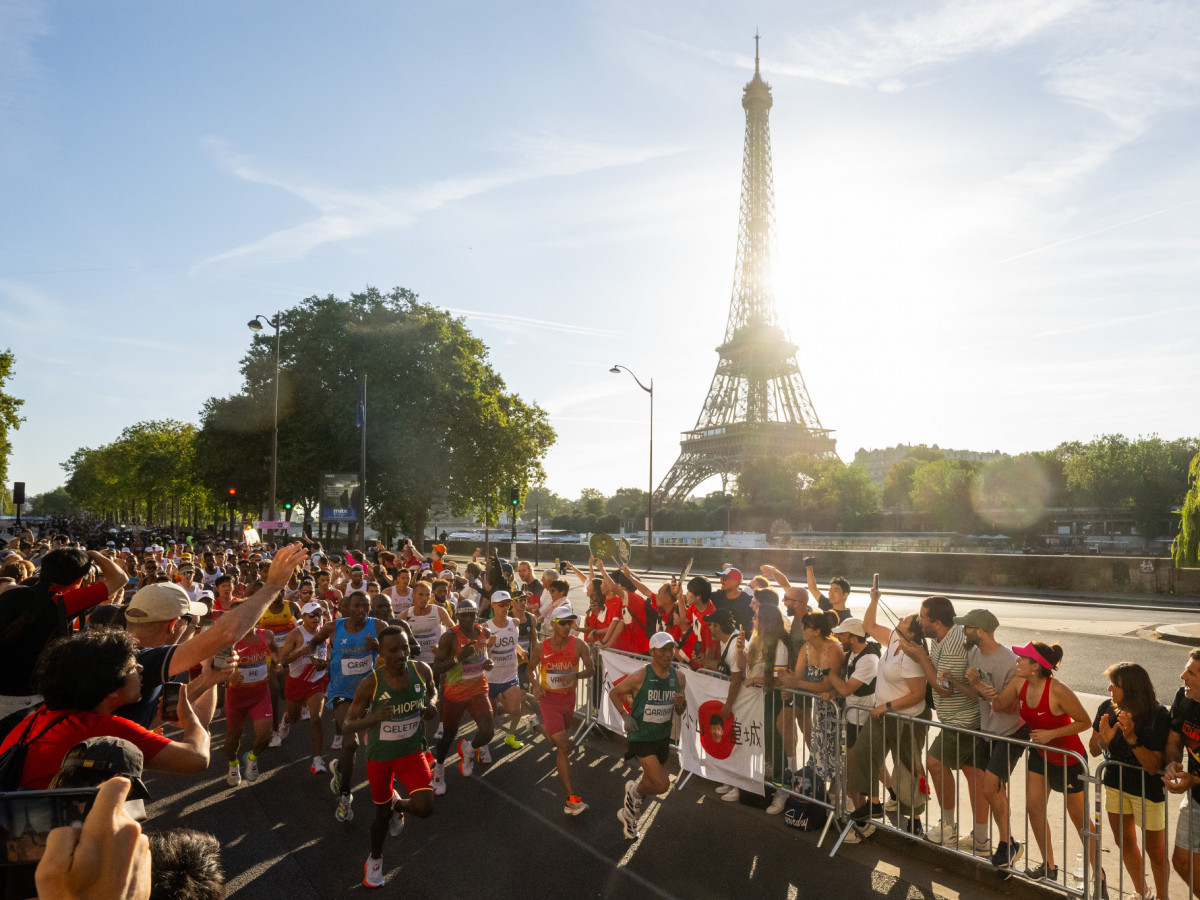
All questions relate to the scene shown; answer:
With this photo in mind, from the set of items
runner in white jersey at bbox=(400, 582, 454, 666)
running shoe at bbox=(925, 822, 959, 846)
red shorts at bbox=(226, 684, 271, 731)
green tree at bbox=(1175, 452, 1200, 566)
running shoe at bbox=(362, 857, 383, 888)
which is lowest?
running shoe at bbox=(362, 857, 383, 888)

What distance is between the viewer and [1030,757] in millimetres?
5629

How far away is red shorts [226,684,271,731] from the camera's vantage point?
8.09 m

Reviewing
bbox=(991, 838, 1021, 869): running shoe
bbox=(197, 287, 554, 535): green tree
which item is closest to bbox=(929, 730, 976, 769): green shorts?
bbox=(991, 838, 1021, 869): running shoe

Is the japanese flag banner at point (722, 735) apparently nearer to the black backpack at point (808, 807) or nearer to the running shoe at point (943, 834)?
the black backpack at point (808, 807)

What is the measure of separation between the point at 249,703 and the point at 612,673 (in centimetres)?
385

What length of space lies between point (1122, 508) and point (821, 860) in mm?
82536

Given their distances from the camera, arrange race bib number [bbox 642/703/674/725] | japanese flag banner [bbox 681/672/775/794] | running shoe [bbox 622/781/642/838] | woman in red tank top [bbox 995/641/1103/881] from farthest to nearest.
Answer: japanese flag banner [bbox 681/672/775/794], race bib number [bbox 642/703/674/725], running shoe [bbox 622/781/642/838], woman in red tank top [bbox 995/641/1103/881]

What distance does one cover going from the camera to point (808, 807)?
6867 mm

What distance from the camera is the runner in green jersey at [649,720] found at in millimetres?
6504

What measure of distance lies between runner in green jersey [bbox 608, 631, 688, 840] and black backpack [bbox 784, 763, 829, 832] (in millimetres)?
1151

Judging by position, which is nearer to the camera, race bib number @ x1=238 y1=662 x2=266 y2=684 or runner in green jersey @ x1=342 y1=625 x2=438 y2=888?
runner in green jersey @ x1=342 y1=625 x2=438 y2=888

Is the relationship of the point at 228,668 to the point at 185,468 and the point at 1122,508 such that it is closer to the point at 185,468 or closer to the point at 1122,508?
the point at 185,468

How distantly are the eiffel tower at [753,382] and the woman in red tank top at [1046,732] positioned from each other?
67.4 m

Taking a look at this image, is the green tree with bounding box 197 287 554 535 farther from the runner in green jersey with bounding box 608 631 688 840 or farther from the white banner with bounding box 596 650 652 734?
the runner in green jersey with bounding box 608 631 688 840
